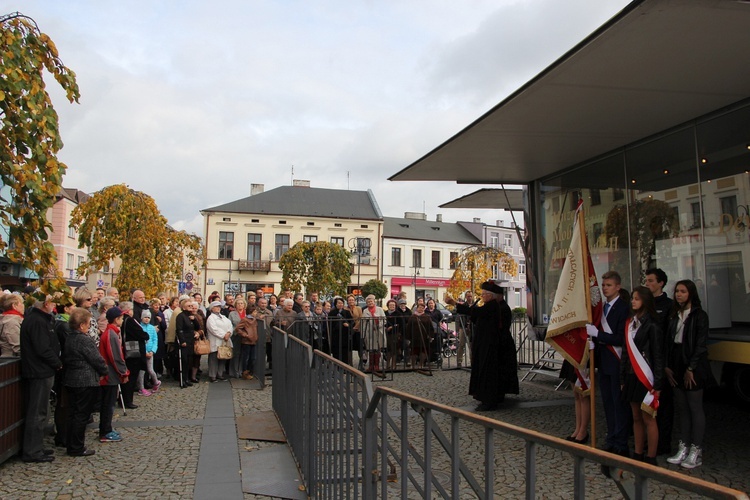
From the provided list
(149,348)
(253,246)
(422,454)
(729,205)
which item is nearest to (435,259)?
(253,246)

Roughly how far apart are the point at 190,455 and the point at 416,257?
60.4m

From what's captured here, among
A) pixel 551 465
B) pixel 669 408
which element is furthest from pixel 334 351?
pixel 551 465

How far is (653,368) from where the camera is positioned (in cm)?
620

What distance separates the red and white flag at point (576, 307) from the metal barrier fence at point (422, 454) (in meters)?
3.15

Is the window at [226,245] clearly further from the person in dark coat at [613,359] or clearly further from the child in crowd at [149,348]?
the person in dark coat at [613,359]

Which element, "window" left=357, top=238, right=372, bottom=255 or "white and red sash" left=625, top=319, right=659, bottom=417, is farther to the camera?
"window" left=357, top=238, right=372, bottom=255

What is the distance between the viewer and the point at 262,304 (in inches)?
607

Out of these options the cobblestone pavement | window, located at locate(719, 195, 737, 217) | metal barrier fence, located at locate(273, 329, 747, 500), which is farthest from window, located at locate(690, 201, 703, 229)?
metal barrier fence, located at locate(273, 329, 747, 500)

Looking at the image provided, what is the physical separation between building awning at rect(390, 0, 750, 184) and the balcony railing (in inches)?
2028

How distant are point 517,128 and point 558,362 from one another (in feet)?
17.6

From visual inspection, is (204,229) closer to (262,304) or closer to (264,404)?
(262,304)

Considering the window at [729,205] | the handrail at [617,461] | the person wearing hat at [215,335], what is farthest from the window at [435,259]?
the handrail at [617,461]

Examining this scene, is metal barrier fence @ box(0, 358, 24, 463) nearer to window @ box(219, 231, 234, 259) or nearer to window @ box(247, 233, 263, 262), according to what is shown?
window @ box(219, 231, 234, 259)

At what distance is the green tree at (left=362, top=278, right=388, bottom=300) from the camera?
193ft
